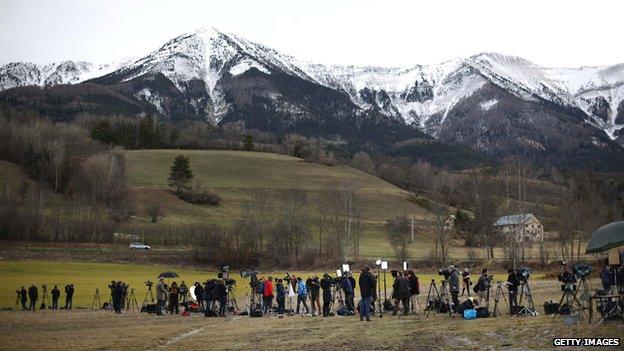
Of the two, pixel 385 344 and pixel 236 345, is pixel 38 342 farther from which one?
pixel 385 344

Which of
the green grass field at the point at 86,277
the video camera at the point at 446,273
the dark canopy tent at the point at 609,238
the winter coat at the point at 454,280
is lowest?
the green grass field at the point at 86,277

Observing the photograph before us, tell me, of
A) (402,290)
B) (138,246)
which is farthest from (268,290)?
(138,246)

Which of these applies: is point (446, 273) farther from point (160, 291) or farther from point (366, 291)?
point (160, 291)

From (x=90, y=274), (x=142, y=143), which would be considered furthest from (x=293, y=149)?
(x=90, y=274)

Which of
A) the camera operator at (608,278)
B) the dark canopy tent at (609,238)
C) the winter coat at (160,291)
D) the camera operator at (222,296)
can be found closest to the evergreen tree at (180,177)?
the winter coat at (160,291)

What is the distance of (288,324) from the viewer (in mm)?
26344

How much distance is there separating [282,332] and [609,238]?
10747 mm

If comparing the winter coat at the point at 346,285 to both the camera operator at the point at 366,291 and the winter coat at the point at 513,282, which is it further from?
the winter coat at the point at 513,282

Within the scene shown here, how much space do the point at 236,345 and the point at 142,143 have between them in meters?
168

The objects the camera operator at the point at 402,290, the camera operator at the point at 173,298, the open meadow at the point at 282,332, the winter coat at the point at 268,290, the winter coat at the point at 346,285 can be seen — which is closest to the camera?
the open meadow at the point at 282,332

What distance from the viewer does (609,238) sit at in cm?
2059

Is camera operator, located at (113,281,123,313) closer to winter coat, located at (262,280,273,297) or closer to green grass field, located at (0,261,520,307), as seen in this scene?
green grass field, located at (0,261,520,307)

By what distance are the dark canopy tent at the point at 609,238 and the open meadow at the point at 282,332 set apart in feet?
8.42

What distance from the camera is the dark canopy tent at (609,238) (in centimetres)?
2042
